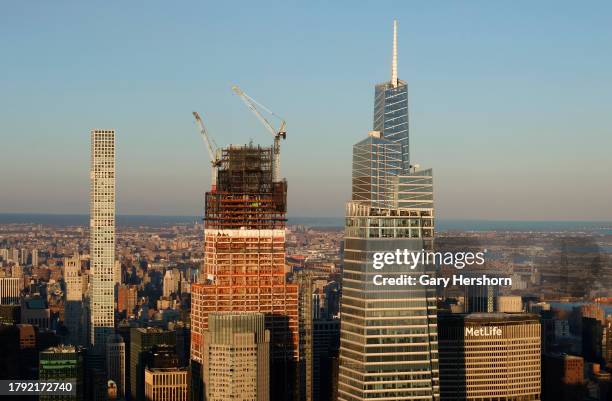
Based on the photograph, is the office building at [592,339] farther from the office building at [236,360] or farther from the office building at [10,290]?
the office building at [10,290]

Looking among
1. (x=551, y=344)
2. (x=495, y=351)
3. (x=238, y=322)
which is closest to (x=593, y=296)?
(x=551, y=344)

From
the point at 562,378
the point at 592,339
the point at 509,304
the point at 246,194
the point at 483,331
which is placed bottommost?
the point at 562,378

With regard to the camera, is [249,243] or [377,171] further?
[249,243]

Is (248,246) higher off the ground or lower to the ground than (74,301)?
higher

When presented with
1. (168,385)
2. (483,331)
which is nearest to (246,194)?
(168,385)

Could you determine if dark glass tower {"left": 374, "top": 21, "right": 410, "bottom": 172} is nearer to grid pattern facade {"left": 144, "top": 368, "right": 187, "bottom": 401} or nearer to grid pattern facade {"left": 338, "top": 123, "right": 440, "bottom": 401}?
grid pattern facade {"left": 338, "top": 123, "right": 440, "bottom": 401}

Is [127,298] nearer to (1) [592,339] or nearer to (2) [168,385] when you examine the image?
(2) [168,385]

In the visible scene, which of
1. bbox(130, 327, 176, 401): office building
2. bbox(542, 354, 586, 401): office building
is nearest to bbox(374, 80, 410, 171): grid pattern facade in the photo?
bbox(542, 354, 586, 401): office building
